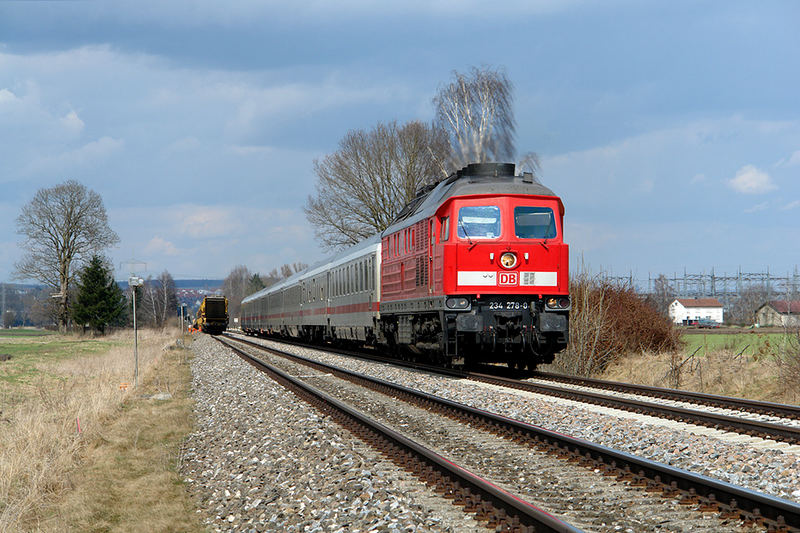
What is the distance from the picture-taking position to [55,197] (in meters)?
56.2

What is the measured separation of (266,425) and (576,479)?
16.5 ft

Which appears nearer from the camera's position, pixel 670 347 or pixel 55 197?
pixel 670 347

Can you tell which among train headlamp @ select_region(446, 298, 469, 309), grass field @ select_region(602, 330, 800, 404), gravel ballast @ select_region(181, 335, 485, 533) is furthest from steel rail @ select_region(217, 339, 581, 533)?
grass field @ select_region(602, 330, 800, 404)

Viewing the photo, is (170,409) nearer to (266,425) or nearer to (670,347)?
(266,425)

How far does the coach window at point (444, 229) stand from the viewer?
49.2 feet

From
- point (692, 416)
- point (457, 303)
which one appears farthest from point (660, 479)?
point (457, 303)

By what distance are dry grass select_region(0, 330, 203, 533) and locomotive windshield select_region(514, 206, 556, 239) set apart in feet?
22.8

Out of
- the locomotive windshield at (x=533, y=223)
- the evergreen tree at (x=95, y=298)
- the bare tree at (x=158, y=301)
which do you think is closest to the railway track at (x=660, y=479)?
the locomotive windshield at (x=533, y=223)

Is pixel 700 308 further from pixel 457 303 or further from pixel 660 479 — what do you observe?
pixel 660 479

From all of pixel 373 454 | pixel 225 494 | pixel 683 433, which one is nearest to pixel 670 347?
pixel 683 433

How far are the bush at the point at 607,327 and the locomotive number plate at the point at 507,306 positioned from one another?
10.1 ft

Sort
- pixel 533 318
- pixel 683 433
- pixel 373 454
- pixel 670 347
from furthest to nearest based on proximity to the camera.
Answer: pixel 670 347 → pixel 533 318 → pixel 683 433 → pixel 373 454

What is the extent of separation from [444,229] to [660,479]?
9378mm

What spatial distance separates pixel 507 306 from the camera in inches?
581
